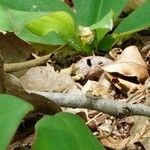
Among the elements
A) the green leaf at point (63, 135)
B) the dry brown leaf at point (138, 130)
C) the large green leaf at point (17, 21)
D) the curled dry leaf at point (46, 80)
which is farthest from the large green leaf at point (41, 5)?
the green leaf at point (63, 135)

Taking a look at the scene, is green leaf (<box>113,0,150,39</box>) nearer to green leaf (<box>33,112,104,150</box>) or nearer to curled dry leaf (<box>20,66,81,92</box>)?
curled dry leaf (<box>20,66,81,92</box>)

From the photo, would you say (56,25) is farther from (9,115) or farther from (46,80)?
(9,115)

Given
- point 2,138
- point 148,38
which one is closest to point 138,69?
point 148,38

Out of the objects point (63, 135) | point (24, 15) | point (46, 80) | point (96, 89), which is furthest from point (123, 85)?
point (63, 135)

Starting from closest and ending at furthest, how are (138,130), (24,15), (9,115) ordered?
(9,115) < (138,130) < (24,15)

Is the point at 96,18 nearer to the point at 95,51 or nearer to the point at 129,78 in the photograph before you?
the point at 95,51

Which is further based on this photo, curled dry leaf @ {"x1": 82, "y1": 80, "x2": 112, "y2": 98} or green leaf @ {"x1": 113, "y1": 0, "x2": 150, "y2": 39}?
green leaf @ {"x1": 113, "y1": 0, "x2": 150, "y2": 39}

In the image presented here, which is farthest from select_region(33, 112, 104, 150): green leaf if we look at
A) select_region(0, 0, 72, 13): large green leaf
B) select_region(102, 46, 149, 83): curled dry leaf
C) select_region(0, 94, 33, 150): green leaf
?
select_region(0, 0, 72, 13): large green leaf
